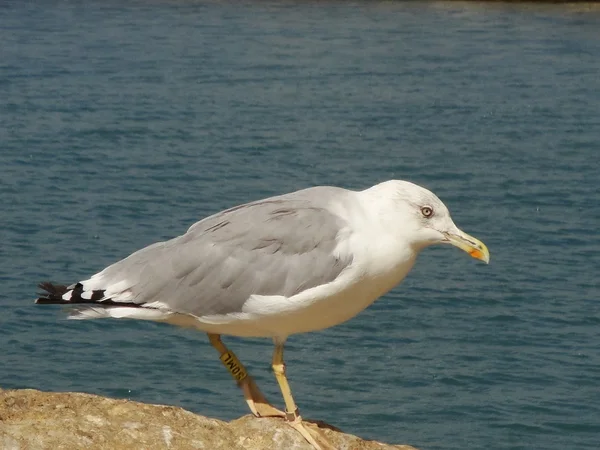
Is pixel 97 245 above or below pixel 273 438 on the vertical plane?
below

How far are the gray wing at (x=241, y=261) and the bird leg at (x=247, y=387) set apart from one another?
43cm

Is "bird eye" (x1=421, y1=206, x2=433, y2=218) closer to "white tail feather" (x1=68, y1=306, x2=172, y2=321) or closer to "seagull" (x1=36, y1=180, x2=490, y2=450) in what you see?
"seagull" (x1=36, y1=180, x2=490, y2=450)

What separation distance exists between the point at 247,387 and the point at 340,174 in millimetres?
11269

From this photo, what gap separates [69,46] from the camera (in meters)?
27.7

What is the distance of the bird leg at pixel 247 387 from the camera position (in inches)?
297

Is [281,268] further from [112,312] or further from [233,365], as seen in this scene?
[112,312]

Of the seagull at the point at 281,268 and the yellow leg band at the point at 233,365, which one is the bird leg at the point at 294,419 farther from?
the yellow leg band at the point at 233,365

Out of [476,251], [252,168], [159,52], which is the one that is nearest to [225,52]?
[159,52]

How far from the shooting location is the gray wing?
7.24 metres

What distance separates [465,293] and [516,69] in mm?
12077

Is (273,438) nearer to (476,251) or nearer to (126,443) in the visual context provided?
(126,443)

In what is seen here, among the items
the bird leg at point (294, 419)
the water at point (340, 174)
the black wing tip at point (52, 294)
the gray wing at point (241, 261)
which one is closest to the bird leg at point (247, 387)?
the bird leg at point (294, 419)

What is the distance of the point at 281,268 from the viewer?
7.31 metres

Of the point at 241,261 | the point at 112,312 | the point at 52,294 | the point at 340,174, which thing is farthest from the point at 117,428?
the point at 340,174
